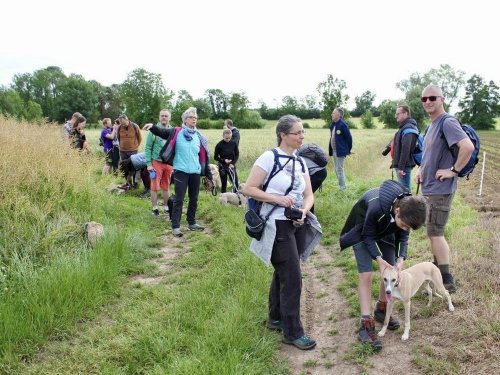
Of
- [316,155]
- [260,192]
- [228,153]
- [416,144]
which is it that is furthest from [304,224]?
[228,153]

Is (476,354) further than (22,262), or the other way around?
(22,262)

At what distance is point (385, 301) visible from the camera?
3.96m

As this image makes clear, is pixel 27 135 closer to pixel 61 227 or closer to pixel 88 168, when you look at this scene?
pixel 88 168

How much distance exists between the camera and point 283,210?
11.5 feet

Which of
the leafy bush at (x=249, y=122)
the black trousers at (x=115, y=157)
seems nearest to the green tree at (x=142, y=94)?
the leafy bush at (x=249, y=122)

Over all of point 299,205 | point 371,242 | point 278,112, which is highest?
point 278,112

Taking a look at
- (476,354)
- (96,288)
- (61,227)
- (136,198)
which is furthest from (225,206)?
(476,354)

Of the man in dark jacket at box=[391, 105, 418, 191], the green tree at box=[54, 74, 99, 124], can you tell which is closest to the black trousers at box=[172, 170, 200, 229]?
the man in dark jacket at box=[391, 105, 418, 191]

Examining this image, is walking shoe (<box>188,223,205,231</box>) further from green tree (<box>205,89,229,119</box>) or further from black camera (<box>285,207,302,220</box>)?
green tree (<box>205,89,229,119</box>)

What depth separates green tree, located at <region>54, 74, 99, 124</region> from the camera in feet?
209

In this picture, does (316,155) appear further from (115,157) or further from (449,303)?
(115,157)

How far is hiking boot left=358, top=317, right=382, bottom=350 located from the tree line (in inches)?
1751

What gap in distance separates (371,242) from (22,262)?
161 inches

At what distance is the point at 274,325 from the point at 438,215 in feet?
7.09
